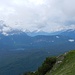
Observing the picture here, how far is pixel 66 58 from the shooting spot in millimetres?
57875

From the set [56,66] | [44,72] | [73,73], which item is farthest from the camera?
[44,72]

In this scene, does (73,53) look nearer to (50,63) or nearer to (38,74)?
(50,63)

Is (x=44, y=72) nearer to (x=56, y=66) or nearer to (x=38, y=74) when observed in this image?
(x=38, y=74)

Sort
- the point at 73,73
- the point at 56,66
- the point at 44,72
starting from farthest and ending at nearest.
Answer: the point at 44,72, the point at 56,66, the point at 73,73

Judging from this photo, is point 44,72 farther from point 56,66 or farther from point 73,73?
point 73,73

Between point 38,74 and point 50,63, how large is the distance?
410 cm

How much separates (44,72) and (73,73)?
78.4 feet

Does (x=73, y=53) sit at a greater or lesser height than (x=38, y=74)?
greater

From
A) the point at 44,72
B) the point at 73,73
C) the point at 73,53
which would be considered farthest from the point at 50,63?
the point at 73,73

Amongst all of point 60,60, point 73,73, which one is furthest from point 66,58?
point 73,73

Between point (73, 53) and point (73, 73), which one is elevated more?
point (73, 53)

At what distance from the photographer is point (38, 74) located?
202 feet

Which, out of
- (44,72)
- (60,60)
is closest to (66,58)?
(60,60)

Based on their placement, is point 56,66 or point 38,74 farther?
point 38,74
